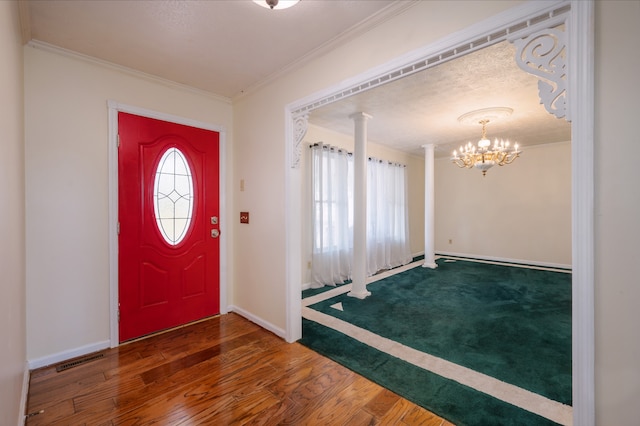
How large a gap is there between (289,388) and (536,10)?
100 inches

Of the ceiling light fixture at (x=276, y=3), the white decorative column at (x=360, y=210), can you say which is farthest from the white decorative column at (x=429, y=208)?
the ceiling light fixture at (x=276, y=3)

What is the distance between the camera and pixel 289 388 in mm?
1914

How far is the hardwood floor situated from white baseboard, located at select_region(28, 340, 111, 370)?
57mm

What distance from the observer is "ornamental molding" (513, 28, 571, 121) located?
121cm

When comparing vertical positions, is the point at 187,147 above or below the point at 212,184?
above

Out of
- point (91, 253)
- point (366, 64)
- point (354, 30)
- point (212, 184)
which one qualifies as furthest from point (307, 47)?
point (91, 253)

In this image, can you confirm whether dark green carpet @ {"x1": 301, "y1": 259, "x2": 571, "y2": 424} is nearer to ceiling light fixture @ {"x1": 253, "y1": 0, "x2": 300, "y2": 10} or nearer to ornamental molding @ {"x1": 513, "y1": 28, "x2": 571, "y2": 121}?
ornamental molding @ {"x1": 513, "y1": 28, "x2": 571, "y2": 121}

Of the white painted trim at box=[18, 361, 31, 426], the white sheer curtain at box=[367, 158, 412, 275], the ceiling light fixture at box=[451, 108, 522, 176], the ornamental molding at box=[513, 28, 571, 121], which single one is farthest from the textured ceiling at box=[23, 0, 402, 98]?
the white sheer curtain at box=[367, 158, 412, 275]

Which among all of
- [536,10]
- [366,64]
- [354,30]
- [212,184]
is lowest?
[212,184]

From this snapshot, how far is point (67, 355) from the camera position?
2271 millimetres

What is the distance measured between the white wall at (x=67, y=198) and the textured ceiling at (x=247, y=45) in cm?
25

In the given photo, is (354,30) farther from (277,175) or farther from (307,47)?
(277,175)

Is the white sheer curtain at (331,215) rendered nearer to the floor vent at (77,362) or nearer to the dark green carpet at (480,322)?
the dark green carpet at (480,322)

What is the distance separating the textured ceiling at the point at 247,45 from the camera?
5.93 ft
